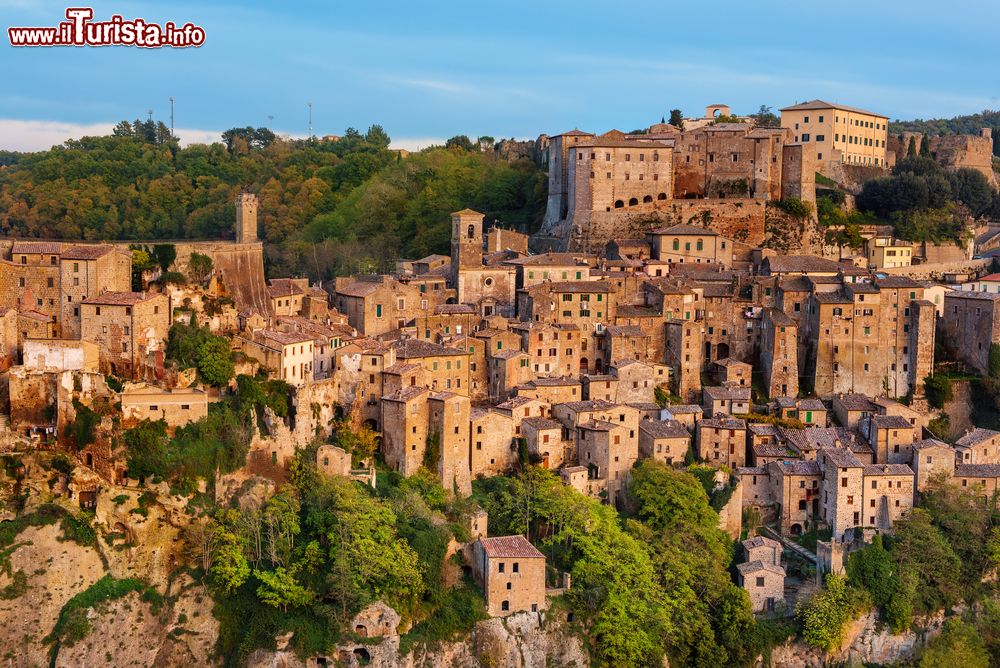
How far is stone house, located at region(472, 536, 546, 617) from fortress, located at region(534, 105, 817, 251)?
67.2 ft

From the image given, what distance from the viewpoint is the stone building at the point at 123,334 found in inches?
1382

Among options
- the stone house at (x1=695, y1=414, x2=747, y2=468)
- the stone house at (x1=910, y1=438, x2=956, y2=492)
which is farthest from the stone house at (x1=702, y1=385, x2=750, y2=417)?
the stone house at (x1=910, y1=438, x2=956, y2=492)

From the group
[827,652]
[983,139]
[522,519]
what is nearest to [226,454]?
[522,519]

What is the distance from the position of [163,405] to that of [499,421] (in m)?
9.77

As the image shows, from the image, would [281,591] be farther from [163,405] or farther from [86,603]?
[163,405]

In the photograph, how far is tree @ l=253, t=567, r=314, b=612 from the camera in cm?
3075

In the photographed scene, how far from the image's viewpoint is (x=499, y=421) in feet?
123

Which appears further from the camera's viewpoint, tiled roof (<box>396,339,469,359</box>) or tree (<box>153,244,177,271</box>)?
tree (<box>153,244,177,271</box>)

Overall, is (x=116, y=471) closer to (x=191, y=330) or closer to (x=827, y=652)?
(x=191, y=330)

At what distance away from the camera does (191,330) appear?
36.3 m

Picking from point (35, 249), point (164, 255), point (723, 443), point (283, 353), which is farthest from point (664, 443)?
Result: point (35, 249)

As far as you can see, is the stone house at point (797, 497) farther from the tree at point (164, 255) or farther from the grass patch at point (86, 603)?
the tree at point (164, 255)

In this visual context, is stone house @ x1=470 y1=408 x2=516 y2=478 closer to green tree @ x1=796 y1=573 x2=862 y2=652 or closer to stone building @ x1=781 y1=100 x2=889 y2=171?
green tree @ x1=796 y1=573 x2=862 y2=652

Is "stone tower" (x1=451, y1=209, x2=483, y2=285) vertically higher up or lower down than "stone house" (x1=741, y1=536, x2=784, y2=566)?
higher up
